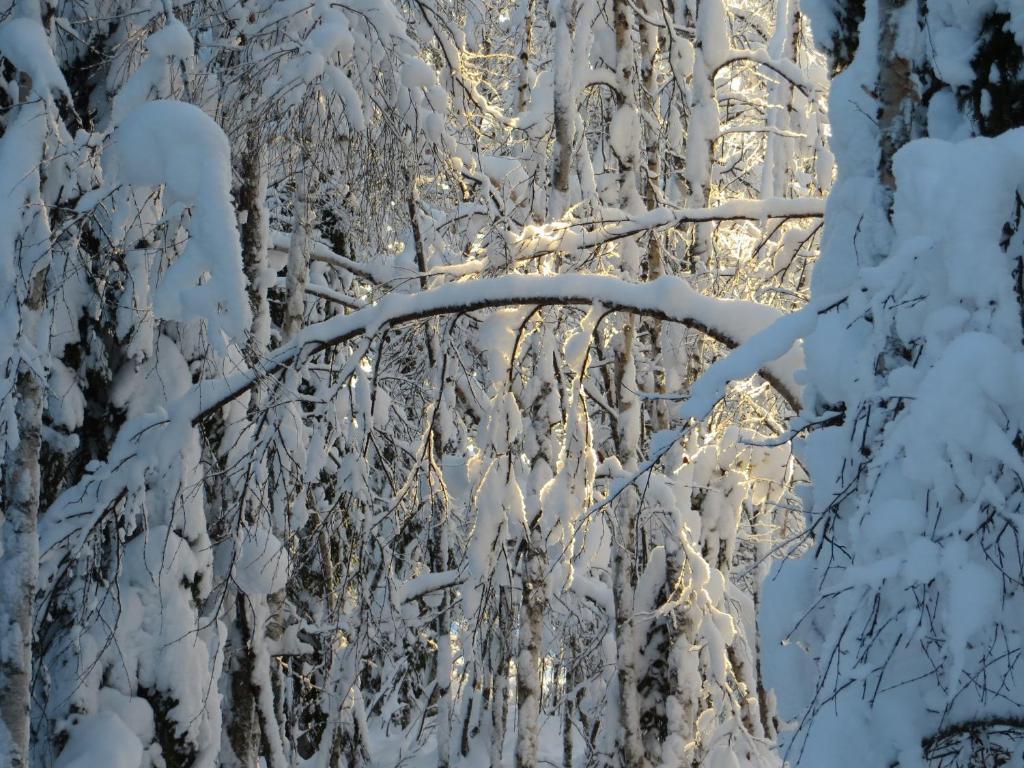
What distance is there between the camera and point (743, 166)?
9.66m

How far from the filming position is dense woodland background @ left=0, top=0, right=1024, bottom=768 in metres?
2.04

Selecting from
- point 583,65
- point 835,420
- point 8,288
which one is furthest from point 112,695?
point 583,65

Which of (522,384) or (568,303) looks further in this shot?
(522,384)

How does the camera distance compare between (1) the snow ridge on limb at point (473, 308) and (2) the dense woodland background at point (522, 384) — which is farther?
(1) the snow ridge on limb at point (473, 308)

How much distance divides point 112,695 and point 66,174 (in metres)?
2.08

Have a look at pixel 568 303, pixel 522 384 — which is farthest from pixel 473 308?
pixel 522 384

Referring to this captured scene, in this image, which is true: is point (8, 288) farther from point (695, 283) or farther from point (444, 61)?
point (695, 283)

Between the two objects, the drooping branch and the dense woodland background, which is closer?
the dense woodland background

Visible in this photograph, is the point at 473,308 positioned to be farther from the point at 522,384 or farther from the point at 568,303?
the point at 522,384

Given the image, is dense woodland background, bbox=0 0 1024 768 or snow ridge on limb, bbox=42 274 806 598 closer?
dense woodland background, bbox=0 0 1024 768

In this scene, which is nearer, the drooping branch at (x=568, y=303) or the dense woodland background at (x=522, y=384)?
the dense woodland background at (x=522, y=384)

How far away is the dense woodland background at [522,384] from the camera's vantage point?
6.68 ft

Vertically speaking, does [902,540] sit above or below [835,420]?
below

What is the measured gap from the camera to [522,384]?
14.7ft
